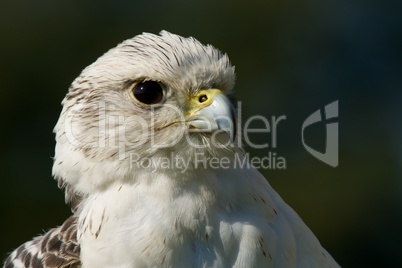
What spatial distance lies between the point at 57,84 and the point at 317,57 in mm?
3896

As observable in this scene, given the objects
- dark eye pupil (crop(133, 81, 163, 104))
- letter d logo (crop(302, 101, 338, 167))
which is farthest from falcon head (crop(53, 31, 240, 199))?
letter d logo (crop(302, 101, 338, 167))

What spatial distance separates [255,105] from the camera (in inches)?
475

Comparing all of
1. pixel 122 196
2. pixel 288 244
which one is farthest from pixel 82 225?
pixel 288 244

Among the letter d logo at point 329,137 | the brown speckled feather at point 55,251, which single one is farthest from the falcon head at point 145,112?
the letter d logo at point 329,137

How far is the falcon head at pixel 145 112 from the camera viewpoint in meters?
5.20

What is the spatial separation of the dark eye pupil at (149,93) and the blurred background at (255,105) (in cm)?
547

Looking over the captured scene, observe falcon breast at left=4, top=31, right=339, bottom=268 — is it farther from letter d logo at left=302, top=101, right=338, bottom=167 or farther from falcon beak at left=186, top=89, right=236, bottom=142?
letter d logo at left=302, top=101, right=338, bottom=167

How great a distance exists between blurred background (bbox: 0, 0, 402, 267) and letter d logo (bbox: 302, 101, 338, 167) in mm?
111

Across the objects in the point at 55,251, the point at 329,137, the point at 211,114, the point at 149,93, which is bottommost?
the point at 55,251

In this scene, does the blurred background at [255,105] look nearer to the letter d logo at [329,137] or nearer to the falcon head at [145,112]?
the letter d logo at [329,137]

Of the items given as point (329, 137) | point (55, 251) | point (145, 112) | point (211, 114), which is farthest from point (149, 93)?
point (329, 137)

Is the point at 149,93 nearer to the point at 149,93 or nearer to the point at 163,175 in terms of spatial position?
the point at 149,93

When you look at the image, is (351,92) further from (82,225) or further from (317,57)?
(82,225)

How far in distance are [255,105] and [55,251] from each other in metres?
6.88
